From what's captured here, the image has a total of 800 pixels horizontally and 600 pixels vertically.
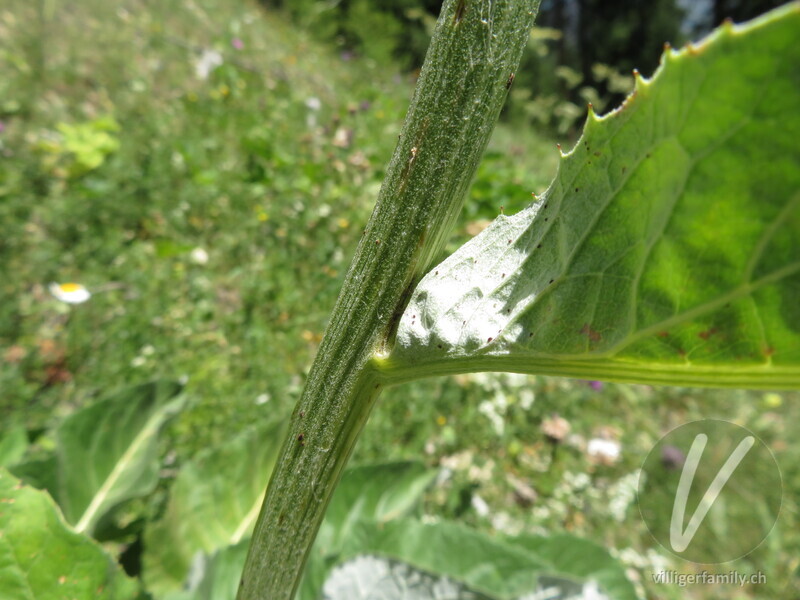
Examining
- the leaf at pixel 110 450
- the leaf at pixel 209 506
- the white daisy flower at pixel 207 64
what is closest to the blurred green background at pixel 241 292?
the white daisy flower at pixel 207 64

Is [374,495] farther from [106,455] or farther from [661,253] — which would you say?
[661,253]

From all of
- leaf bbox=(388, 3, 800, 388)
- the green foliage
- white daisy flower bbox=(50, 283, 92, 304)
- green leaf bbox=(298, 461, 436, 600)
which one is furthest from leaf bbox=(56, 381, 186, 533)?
leaf bbox=(388, 3, 800, 388)

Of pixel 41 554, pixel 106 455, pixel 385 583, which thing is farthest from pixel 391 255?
pixel 106 455

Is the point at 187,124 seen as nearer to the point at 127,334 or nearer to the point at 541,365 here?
the point at 127,334

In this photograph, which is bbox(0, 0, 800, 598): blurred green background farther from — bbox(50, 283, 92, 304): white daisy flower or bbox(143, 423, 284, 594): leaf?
bbox(143, 423, 284, 594): leaf

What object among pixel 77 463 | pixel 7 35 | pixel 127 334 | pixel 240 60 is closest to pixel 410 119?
pixel 77 463

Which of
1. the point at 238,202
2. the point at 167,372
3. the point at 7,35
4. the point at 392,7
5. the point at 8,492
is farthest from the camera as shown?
the point at 392,7
